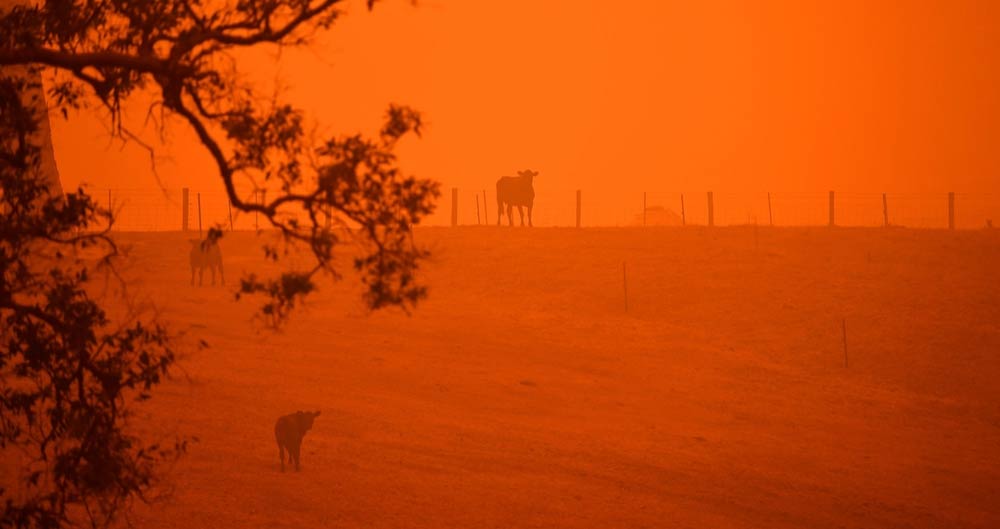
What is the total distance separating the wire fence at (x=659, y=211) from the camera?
4075cm

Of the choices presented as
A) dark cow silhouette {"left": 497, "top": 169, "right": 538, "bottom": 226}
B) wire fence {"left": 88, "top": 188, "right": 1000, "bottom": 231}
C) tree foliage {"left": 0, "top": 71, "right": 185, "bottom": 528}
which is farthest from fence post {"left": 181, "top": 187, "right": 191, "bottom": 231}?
tree foliage {"left": 0, "top": 71, "right": 185, "bottom": 528}

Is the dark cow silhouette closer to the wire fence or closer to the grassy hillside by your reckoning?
the wire fence

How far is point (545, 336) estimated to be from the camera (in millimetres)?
22984

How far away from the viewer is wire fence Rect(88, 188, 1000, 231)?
134 feet

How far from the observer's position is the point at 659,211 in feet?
157

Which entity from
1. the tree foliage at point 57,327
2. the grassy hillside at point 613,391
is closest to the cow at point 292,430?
the grassy hillside at point 613,391

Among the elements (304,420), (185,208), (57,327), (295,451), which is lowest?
(295,451)

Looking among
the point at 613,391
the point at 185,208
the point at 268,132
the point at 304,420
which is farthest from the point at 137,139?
the point at 185,208

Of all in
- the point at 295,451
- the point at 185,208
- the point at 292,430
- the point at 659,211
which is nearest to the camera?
the point at 292,430

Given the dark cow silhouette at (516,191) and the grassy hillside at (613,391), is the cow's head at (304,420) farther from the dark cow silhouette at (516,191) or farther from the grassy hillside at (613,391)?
the dark cow silhouette at (516,191)

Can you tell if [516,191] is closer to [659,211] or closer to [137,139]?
[659,211]

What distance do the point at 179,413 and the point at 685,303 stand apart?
586 inches

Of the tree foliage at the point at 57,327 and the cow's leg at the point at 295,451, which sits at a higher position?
the tree foliage at the point at 57,327

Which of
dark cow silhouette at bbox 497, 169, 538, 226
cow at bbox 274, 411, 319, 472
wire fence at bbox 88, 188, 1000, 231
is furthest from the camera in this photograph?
wire fence at bbox 88, 188, 1000, 231
